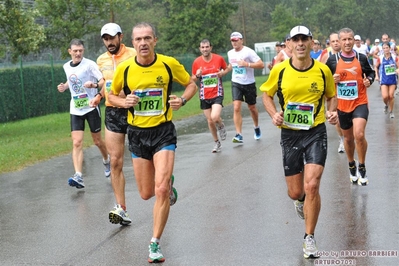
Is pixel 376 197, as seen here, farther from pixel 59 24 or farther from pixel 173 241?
pixel 59 24

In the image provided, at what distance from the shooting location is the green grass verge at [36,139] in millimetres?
15229

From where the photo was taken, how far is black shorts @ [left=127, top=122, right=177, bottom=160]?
7.59 metres

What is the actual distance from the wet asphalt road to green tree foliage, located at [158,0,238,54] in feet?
105

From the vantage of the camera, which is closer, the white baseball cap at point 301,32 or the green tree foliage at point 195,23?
the white baseball cap at point 301,32

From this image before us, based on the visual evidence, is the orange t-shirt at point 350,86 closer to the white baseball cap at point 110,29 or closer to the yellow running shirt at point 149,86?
the white baseball cap at point 110,29

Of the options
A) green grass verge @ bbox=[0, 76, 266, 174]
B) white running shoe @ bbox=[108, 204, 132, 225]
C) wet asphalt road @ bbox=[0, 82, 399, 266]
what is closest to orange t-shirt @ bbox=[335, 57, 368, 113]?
wet asphalt road @ bbox=[0, 82, 399, 266]

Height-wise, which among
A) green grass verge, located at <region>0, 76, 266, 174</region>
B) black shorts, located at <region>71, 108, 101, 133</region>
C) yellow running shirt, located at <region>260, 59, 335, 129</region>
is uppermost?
yellow running shirt, located at <region>260, 59, 335, 129</region>

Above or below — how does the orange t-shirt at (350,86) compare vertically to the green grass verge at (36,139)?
above

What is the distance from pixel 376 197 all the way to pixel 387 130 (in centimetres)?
750

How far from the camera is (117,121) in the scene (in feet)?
30.1

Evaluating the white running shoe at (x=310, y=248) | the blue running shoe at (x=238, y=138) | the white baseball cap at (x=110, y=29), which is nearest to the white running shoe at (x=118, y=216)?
the white baseball cap at (x=110, y=29)

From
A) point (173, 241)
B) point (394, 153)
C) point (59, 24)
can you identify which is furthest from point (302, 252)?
point (59, 24)

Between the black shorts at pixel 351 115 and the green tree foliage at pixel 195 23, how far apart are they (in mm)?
34863

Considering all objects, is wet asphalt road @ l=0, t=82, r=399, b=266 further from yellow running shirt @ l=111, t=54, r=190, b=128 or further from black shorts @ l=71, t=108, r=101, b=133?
yellow running shirt @ l=111, t=54, r=190, b=128
